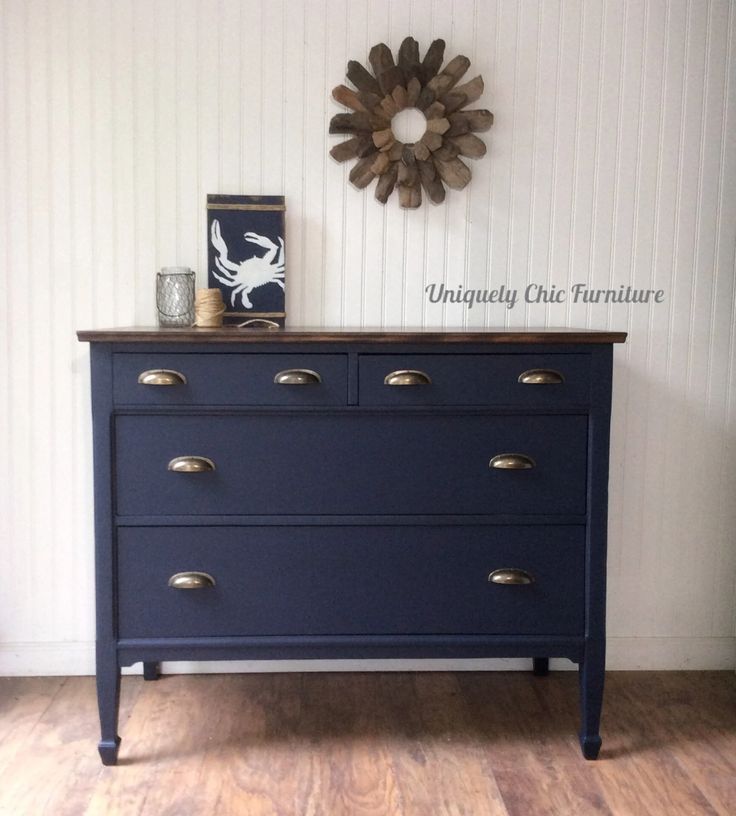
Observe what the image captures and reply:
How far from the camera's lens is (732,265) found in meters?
2.77

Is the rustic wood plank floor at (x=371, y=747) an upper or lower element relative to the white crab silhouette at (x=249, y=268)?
lower

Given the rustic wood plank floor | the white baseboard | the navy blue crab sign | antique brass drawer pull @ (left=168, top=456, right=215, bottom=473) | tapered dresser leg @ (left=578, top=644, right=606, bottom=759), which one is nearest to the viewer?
the rustic wood plank floor

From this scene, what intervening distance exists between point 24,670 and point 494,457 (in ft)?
5.12

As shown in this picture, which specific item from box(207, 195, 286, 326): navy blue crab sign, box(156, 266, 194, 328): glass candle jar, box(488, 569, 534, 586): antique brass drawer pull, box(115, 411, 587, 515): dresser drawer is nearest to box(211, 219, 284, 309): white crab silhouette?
box(207, 195, 286, 326): navy blue crab sign

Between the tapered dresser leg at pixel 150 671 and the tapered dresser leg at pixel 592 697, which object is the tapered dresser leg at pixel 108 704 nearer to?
the tapered dresser leg at pixel 150 671

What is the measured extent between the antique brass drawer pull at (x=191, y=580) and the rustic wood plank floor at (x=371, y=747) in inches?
17.0

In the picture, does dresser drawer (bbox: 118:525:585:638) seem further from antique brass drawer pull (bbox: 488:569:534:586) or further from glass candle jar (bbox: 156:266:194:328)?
glass candle jar (bbox: 156:266:194:328)

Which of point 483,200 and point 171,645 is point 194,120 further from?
point 171,645

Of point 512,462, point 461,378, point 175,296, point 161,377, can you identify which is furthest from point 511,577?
point 175,296

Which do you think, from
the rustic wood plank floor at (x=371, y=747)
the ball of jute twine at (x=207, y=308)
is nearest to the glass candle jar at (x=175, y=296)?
the ball of jute twine at (x=207, y=308)

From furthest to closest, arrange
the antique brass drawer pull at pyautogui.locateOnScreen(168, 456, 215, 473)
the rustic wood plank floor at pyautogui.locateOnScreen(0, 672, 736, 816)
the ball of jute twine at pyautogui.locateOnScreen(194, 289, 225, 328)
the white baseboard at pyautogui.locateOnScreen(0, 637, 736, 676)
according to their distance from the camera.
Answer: the white baseboard at pyautogui.locateOnScreen(0, 637, 736, 676), the ball of jute twine at pyautogui.locateOnScreen(194, 289, 225, 328), the antique brass drawer pull at pyautogui.locateOnScreen(168, 456, 215, 473), the rustic wood plank floor at pyautogui.locateOnScreen(0, 672, 736, 816)

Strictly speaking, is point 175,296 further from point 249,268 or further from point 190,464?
point 190,464

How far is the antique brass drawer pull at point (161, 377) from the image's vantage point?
2148mm

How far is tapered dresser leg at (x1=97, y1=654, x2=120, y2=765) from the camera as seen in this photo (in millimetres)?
2229
